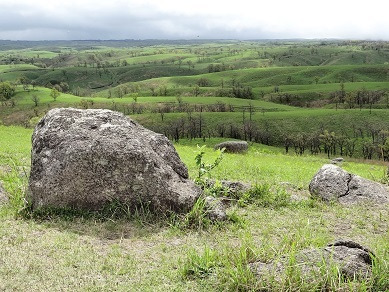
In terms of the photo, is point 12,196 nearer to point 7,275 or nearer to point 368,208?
point 7,275

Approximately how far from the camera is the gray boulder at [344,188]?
54.5ft

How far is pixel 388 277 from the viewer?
7664 millimetres

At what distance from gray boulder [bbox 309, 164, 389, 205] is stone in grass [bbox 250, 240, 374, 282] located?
27.7ft

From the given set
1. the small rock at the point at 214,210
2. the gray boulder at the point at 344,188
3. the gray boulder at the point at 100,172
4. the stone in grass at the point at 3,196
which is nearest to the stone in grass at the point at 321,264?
the small rock at the point at 214,210

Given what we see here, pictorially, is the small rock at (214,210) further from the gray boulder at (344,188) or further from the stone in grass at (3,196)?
the stone in grass at (3,196)

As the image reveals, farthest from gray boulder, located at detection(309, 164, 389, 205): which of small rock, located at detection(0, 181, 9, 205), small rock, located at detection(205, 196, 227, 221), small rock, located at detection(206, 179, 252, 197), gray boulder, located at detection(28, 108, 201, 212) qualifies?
small rock, located at detection(0, 181, 9, 205)

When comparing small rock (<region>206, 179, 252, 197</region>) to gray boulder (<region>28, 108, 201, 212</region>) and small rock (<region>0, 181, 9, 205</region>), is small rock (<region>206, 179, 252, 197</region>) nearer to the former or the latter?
gray boulder (<region>28, 108, 201, 212</region>)

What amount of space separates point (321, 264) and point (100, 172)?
7307 millimetres

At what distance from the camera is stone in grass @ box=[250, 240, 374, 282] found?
7.67m

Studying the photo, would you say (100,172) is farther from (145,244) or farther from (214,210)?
(214,210)

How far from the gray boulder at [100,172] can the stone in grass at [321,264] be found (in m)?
4.69

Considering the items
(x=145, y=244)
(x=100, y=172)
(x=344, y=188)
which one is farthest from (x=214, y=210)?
(x=344, y=188)

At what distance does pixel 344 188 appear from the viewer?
17172mm

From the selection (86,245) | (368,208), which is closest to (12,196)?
(86,245)
